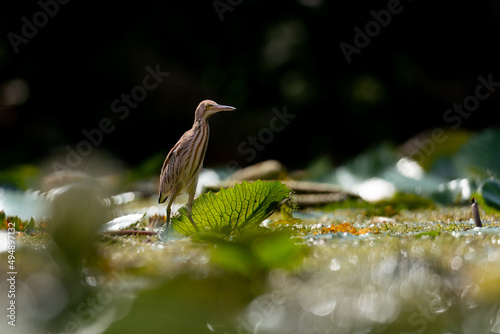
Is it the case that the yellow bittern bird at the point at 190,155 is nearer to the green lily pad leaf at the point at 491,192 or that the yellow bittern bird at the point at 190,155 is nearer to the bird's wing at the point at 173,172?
the bird's wing at the point at 173,172

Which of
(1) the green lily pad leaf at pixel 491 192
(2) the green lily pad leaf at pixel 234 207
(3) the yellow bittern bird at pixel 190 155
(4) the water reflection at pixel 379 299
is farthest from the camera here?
(1) the green lily pad leaf at pixel 491 192

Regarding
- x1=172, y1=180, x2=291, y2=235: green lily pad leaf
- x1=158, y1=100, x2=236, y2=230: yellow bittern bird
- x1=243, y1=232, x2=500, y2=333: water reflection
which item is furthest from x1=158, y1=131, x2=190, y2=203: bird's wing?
x1=243, y1=232, x2=500, y2=333: water reflection

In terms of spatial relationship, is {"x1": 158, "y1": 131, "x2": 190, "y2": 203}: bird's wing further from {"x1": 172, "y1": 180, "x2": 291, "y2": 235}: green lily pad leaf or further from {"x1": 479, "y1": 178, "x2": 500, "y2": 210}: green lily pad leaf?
{"x1": 479, "y1": 178, "x2": 500, "y2": 210}: green lily pad leaf

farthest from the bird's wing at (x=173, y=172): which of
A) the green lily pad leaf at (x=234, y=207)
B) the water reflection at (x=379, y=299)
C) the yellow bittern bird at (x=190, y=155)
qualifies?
the water reflection at (x=379, y=299)

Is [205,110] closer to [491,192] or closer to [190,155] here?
[190,155]

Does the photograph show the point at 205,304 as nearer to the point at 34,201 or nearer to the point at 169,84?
the point at 34,201

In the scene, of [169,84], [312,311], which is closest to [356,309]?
[312,311]
